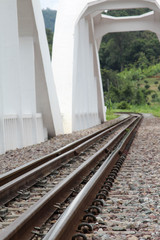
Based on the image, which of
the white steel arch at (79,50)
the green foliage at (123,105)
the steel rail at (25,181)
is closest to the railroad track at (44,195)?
the steel rail at (25,181)

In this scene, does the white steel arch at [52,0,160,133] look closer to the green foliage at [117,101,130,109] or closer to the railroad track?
the railroad track

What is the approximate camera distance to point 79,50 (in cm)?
2469

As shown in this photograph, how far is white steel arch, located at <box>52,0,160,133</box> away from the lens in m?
19.5

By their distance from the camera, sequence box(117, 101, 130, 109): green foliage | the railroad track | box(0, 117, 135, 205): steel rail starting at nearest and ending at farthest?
1. the railroad track
2. box(0, 117, 135, 205): steel rail
3. box(117, 101, 130, 109): green foliage

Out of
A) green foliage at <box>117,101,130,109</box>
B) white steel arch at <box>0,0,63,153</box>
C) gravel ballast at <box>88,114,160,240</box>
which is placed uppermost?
white steel arch at <box>0,0,63,153</box>

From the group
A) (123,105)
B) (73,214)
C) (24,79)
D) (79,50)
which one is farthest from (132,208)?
(123,105)

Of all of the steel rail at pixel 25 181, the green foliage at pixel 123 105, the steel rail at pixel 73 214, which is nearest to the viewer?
the steel rail at pixel 73 214

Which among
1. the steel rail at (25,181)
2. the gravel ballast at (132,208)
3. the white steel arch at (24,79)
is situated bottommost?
the gravel ballast at (132,208)

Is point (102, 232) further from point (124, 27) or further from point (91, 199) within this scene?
point (124, 27)

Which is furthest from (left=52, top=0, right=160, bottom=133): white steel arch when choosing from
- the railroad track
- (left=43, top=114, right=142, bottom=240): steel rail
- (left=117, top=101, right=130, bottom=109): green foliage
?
(left=117, top=101, right=130, bottom=109): green foliage

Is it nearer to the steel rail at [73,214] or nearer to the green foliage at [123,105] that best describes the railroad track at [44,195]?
the steel rail at [73,214]

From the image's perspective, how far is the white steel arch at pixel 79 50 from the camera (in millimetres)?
19516

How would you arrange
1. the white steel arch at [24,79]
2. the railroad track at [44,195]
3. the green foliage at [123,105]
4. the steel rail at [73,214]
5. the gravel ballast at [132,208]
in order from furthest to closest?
the green foliage at [123,105], the white steel arch at [24,79], the gravel ballast at [132,208], the railroad track at [44,195], the steel rail at [73,214]

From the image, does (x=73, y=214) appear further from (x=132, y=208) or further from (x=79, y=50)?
(x=79, y=50)
